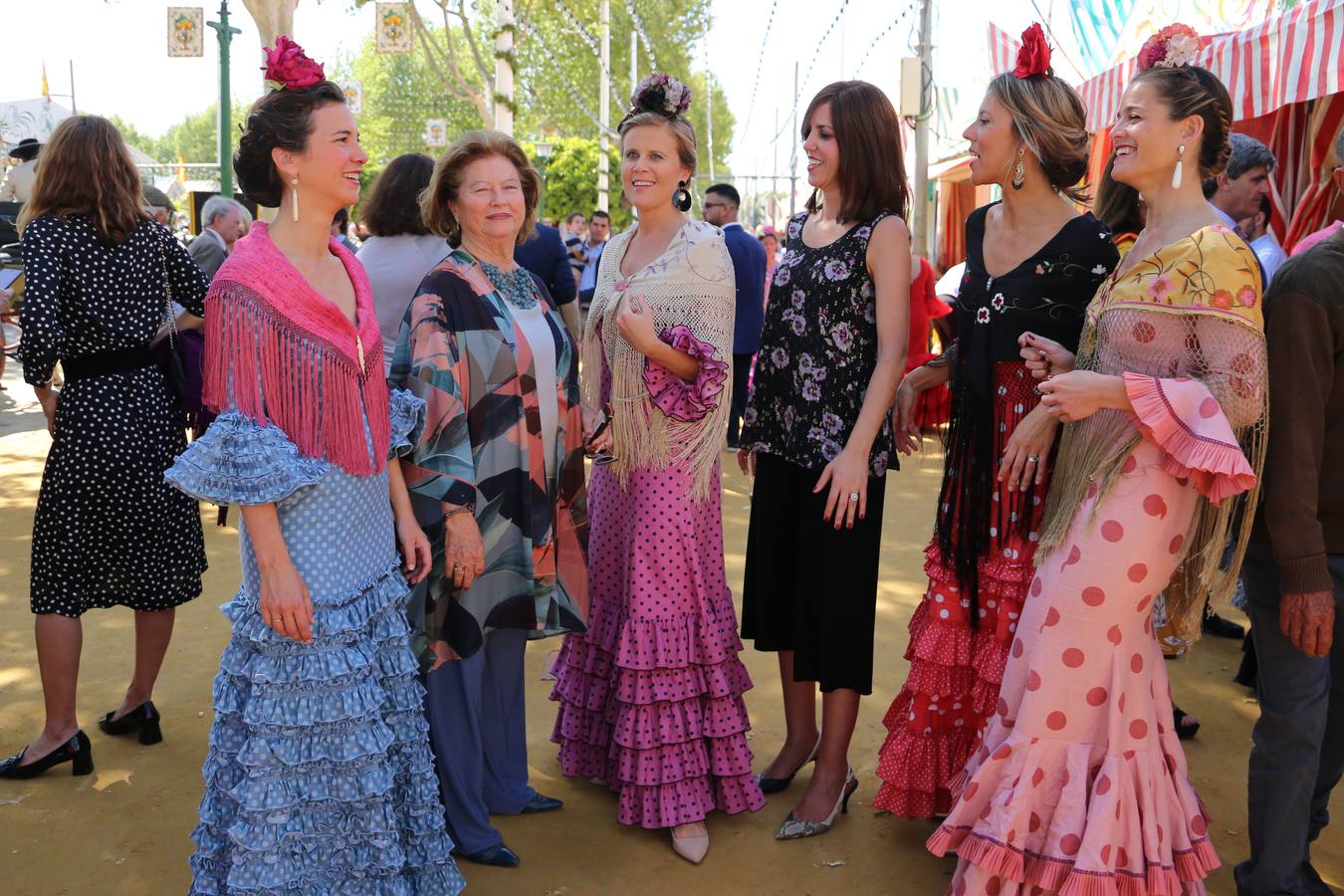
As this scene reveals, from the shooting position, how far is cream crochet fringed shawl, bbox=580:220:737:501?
126 inches

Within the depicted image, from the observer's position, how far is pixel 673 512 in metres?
3.28

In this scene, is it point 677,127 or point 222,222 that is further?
point 222,222

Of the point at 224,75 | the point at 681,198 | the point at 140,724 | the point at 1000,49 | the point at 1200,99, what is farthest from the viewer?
the point at 224,75

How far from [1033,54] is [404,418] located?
6.26 ft

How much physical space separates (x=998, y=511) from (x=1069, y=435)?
31cm

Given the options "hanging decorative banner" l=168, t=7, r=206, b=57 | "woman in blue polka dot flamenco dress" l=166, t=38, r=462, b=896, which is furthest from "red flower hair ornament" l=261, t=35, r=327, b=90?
"hanging decorative banner" l=168, t=7, r=206, b=57

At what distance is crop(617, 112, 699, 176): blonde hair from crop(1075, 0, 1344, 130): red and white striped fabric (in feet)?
9.25

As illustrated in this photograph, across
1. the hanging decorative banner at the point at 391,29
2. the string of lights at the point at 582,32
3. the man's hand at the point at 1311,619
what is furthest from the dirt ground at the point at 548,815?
the hanging decorative banner at the point at 391,29

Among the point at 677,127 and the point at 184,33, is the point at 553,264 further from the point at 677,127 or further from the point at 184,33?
the point at 184,33

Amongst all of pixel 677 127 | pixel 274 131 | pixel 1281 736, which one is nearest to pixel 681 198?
pixel 677 127

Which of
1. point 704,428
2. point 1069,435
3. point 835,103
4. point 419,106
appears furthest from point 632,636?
point 419,106

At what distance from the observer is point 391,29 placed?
17719 millimetres

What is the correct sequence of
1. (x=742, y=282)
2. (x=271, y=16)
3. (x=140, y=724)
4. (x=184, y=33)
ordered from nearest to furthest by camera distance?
(x=140, y=724) → (x=742, y=282) → (x=271, y=16) → (x=184, y=33)

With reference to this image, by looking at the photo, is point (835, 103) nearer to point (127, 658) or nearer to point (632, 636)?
point (632, 636)
